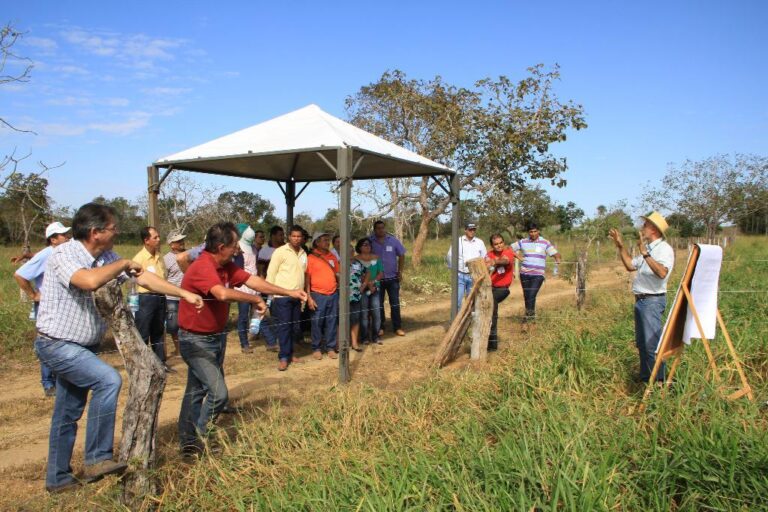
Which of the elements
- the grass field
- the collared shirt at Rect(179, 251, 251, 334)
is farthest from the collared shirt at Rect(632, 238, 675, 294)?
the collared shirt at Rect(179, 251, 251, 334)

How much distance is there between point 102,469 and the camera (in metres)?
2.99

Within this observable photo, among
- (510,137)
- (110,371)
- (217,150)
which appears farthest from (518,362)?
(510,137)

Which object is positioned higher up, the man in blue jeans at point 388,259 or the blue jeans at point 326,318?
the man in blue jeans at point 388,259

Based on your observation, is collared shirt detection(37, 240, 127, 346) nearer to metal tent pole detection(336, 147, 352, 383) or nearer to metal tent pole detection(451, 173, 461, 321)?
metal tent pole detection(336, 147, 352, 383)

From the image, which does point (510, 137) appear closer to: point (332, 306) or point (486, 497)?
point (332, 306)

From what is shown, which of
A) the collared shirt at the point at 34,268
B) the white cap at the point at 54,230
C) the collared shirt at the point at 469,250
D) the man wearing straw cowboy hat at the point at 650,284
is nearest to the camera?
the man wearing straw cowboy hat at the point at 650,284

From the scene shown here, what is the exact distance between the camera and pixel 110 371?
322 centimetres

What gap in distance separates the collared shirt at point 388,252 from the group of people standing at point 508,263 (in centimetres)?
103

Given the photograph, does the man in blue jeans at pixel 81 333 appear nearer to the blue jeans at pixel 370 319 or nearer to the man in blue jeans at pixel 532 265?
the blue jeans at pixel 370 319

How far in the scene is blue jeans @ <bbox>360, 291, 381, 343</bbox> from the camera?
8.03m

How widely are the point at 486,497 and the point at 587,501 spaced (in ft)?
1.60

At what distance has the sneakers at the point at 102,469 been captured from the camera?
9.76 feet

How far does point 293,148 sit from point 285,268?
1601 millimetres

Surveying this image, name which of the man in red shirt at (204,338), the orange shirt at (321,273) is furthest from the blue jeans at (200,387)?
the orange shirt at (321,273)
